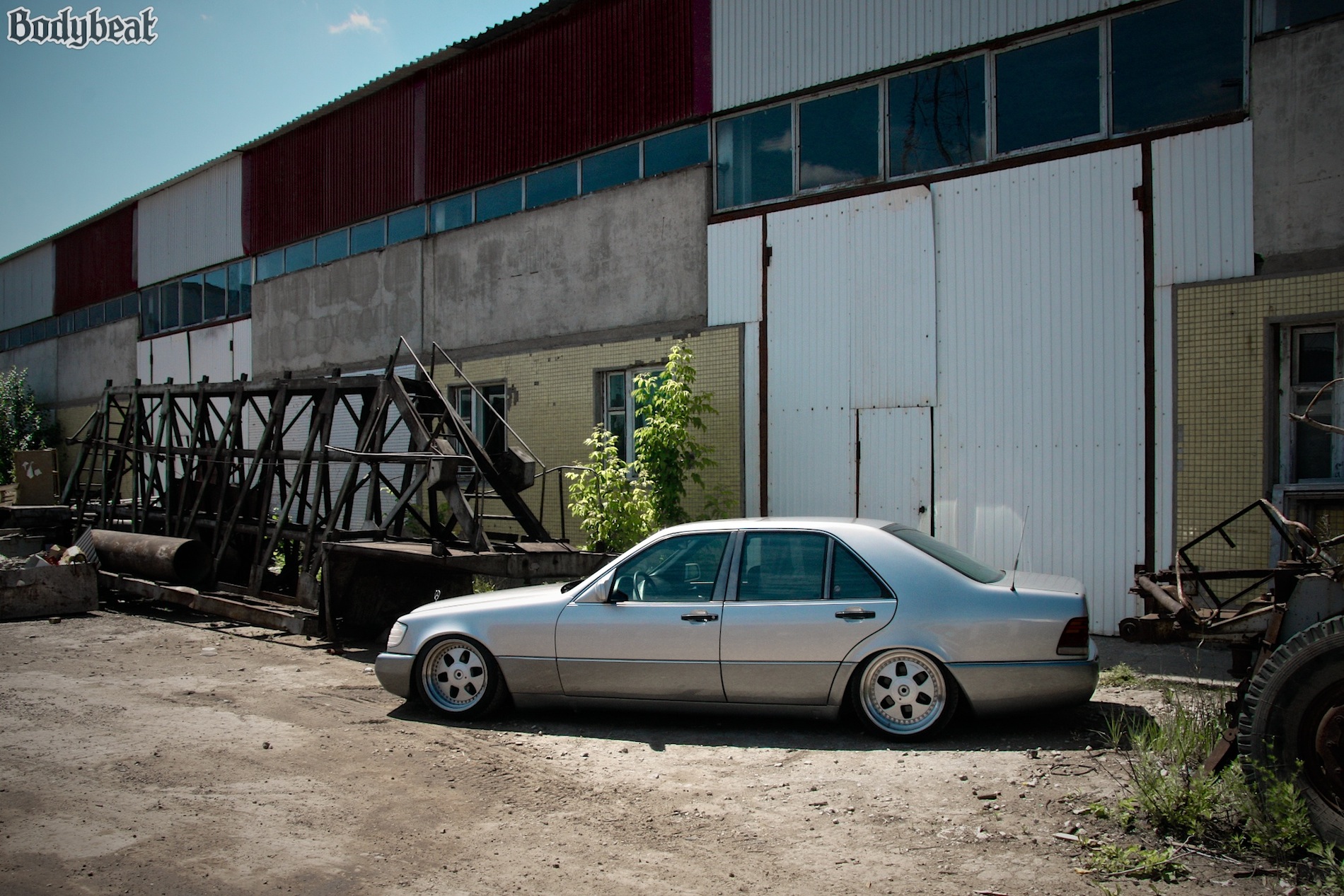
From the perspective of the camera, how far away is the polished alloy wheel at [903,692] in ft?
18.9

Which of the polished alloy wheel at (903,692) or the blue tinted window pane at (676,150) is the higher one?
the blue tinted window pane at (676,150)

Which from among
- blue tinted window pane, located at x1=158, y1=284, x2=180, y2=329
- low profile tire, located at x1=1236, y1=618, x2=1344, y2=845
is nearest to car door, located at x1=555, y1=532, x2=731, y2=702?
low profile tire, located at x1=1236, y1=618, x2=1344, y2=845

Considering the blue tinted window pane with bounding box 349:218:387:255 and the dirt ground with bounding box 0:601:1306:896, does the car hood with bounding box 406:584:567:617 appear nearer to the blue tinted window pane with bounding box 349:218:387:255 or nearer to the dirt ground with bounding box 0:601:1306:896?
the dirt ground with bounding box 0:601:1306:896

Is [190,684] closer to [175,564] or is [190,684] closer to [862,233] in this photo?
[175,564]

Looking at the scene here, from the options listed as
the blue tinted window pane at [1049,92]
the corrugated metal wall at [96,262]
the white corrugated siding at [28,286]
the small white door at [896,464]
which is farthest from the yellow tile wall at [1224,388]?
the white corrugated siding at [28,286]

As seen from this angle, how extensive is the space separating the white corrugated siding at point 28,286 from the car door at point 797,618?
2941cm

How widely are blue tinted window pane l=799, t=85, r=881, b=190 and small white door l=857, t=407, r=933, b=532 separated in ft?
9.21

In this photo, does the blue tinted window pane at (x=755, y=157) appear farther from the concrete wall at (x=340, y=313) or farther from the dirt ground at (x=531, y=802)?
the dirt ground at (x=531, y=802)

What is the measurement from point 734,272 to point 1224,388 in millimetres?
5645

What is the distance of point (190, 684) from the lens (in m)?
7.93

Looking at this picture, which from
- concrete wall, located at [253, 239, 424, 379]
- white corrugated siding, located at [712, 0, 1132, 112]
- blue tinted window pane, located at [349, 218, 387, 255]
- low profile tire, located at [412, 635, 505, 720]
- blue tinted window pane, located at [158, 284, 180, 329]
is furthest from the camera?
blue tinted window pane, located at [158, 284, 180, 329]

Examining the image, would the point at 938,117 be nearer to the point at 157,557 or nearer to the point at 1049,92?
the point at 1049,92

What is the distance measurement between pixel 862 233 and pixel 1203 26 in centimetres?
371

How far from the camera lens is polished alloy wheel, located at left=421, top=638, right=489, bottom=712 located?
6598 millimetres
